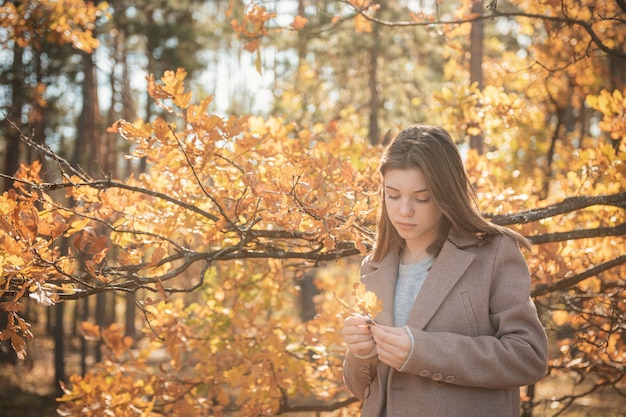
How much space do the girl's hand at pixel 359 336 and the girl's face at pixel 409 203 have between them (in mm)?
315

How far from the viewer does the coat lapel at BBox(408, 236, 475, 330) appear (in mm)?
1697

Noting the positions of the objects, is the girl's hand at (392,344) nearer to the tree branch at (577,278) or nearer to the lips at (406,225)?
the lips at (406,225)

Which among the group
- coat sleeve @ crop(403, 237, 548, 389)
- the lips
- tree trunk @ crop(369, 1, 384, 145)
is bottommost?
coat sleeve @ crop(403, 237, 548, 389)

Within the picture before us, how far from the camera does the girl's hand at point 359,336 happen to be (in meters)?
1.67

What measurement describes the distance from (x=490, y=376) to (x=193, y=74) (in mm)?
10225

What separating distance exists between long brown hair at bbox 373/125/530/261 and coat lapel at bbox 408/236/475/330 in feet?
0.30

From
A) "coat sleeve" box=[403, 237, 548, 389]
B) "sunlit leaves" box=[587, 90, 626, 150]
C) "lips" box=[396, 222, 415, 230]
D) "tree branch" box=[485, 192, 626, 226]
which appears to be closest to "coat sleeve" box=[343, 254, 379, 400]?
"coat sleeve" box=[403, 237, 548, 389]

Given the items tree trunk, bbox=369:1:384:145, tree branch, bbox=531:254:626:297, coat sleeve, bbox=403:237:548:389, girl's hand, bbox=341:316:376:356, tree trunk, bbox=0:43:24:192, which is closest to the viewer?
coat sleeve, bbox=403:237:548:389

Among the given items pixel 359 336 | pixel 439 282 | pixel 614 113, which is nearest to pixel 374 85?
pixel 614 113

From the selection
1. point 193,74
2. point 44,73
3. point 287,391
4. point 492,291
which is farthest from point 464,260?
point 193,74

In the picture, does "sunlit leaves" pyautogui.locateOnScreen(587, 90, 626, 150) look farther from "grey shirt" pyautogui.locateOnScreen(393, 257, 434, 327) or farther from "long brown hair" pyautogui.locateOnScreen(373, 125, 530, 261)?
"grey shirt" pyautogui.locateOnScreen(393, 257, 434, 327)

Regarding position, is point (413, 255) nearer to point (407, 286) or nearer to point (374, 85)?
point (407, 286)

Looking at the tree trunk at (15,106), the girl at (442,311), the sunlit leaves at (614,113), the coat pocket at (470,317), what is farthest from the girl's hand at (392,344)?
the tree trunk at (15,106)

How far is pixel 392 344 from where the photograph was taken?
5.23ft
